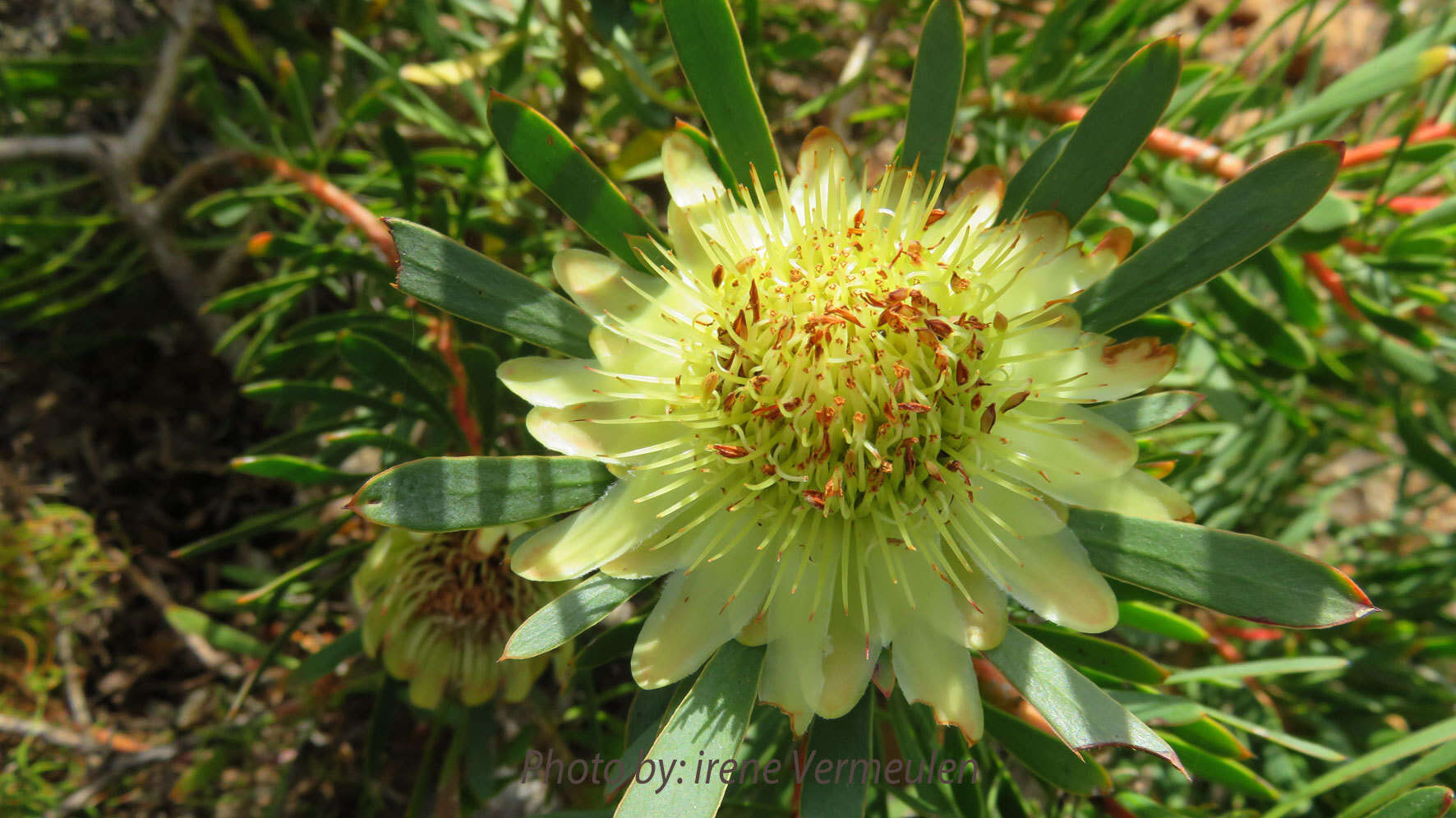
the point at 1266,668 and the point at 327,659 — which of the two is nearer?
the point at 1266,668

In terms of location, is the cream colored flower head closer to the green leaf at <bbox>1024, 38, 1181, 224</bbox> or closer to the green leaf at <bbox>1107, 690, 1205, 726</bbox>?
the green leaf at <bbox>1024, 38, 1181, 224</bbox>

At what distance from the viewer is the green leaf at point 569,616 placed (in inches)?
29.1

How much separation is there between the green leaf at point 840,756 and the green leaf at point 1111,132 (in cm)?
52

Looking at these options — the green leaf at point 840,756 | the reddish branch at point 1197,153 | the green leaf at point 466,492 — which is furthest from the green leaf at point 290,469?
the reddish branch at point 1197,153

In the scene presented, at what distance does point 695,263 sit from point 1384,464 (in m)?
1.60

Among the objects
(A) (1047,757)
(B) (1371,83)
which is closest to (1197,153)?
(B) (1371,83)

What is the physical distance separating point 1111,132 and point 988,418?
280mm

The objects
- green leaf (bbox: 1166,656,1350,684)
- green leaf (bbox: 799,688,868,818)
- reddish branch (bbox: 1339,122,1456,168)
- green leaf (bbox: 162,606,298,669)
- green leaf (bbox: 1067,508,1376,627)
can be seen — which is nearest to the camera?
green leaf (bbox: 1067,508,1376,627)

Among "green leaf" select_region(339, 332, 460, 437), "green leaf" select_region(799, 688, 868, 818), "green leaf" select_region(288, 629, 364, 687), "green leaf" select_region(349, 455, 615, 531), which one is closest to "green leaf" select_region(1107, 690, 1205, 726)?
"green leaf" select_region(799, 688, 868, 818)

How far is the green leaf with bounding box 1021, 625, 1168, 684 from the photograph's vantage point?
847 mm

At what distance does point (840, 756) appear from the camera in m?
0.79

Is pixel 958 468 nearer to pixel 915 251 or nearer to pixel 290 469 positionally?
pixel 915 251

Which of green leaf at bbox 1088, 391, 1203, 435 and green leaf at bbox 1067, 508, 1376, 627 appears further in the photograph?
green leaf at bbox 1088, 391, 1203, 435

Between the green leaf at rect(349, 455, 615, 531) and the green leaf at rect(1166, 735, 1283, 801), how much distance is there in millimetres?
746
